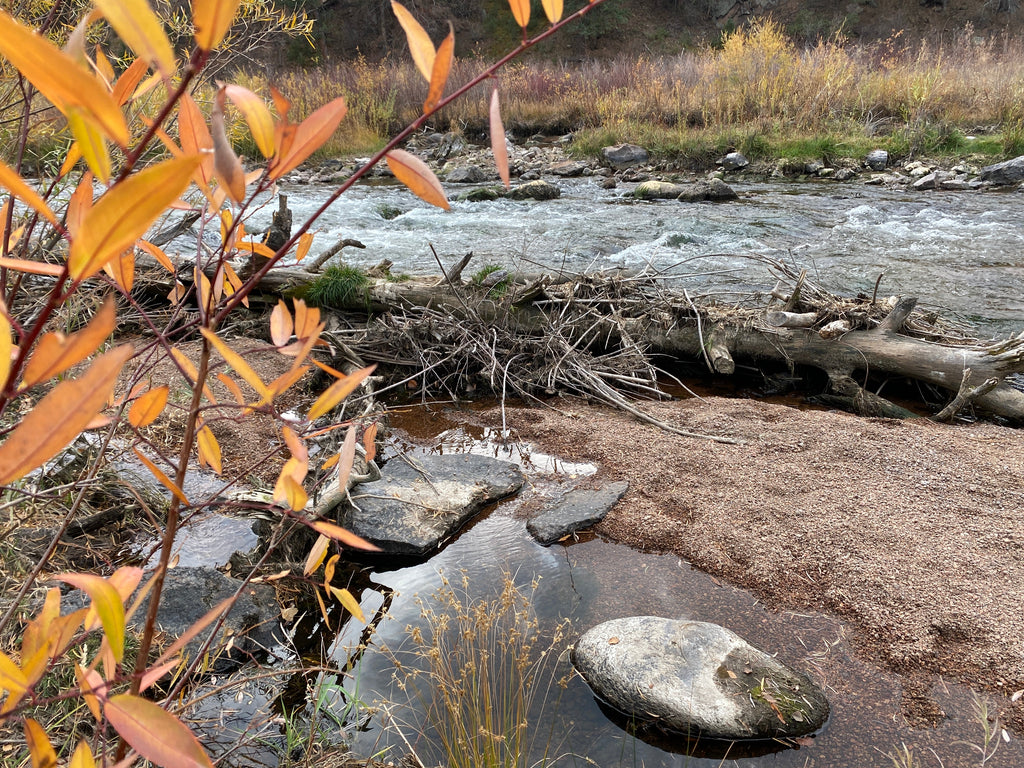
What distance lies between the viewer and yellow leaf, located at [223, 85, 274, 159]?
20.2 inches

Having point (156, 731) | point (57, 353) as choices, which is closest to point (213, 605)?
point (156, 731)

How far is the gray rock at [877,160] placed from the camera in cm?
1080

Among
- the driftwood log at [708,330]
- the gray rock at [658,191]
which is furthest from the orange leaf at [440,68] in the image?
the gray rock at [658,191]

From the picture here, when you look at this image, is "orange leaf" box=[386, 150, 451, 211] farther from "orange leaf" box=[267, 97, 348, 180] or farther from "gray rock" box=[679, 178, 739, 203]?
"gray rock" box=[679, 178, 739, 203]

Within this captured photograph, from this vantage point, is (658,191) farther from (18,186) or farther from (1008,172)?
(18,186)

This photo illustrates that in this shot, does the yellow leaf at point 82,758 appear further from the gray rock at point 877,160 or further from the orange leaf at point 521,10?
the gray rock at point 877,160

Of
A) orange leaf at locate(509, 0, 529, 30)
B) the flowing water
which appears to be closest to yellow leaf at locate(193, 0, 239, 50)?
orange leaf at locate(509, 0, 529, 30)

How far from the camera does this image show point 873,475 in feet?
10.00

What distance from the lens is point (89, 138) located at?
424 mm

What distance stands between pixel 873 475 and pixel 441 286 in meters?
2.73

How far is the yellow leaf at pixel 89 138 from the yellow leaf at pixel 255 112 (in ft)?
0.35

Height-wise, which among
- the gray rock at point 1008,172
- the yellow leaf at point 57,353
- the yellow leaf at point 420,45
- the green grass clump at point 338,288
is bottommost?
the gray rock at point 1008,172

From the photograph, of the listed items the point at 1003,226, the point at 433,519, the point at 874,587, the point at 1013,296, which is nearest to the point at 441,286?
the point at 433,519

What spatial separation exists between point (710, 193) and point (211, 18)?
9.79 meters
